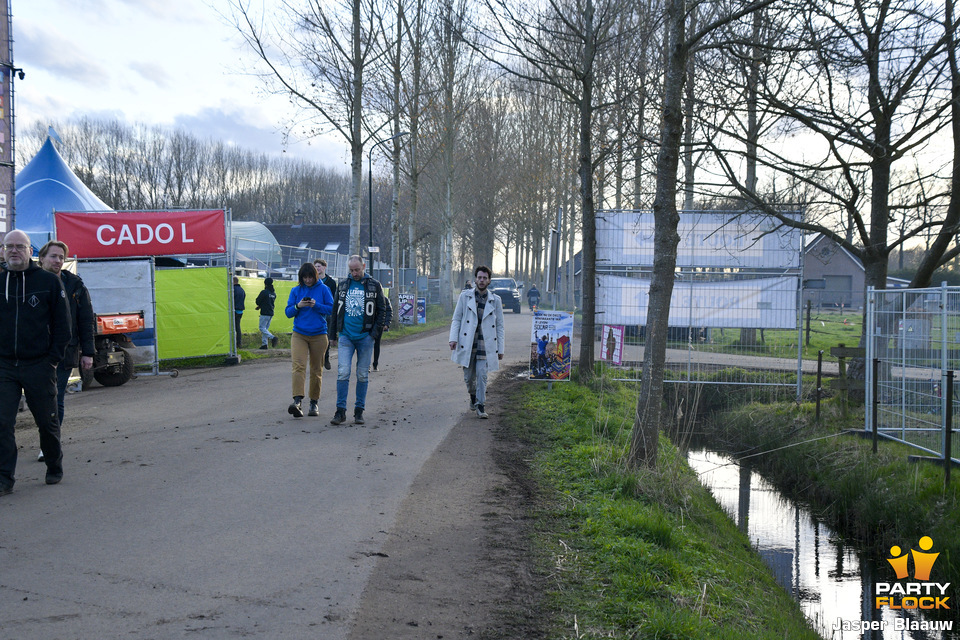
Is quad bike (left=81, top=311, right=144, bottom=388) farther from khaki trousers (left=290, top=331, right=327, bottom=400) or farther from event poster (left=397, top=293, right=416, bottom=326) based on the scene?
event poster (left=397, top=293, right=416, bottom=326)

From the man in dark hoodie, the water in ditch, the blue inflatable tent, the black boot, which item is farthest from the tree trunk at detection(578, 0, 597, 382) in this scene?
the blue inflatable tent

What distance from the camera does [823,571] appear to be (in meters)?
6.97

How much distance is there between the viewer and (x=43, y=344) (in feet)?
20.8

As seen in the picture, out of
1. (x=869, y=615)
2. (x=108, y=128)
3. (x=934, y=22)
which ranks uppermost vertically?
(x=108, y=128)

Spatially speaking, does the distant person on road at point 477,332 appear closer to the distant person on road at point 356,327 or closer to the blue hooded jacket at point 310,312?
the distant person on road at point 356,327

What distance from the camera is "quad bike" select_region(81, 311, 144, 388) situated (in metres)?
12.6

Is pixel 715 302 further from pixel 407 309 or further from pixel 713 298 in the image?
pixel 407 309

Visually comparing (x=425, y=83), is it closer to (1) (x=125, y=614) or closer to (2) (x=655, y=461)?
(2) (x=655, y=461)

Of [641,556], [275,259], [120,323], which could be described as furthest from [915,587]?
[275,259]

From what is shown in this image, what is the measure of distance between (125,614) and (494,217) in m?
47.6

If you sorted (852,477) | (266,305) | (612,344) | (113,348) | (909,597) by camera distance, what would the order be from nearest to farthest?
(909,597)
(852,477)
(113,348)
(612,344)
(266,305)

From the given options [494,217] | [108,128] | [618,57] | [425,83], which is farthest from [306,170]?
[618,57]

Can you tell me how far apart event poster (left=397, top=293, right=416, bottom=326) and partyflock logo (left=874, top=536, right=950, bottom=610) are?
2739 cm

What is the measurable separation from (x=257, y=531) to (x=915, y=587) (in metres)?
5.29
